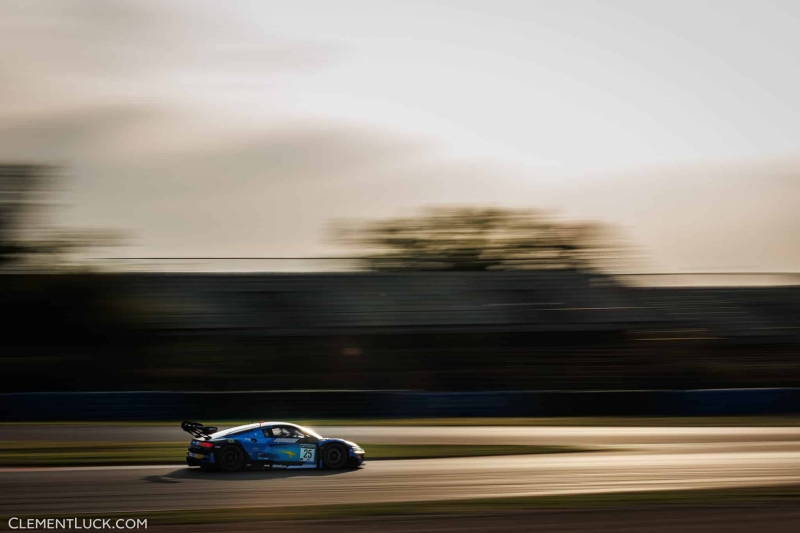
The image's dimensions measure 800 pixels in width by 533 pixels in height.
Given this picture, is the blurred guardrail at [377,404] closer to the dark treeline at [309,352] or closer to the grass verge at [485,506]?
the dark treeline at [309,352]

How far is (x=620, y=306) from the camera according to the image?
33.3 metres

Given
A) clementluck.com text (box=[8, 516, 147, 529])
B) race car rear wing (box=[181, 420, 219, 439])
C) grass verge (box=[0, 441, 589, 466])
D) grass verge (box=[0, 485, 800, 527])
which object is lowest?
grass verge (box=[0, 441, 589, 466])

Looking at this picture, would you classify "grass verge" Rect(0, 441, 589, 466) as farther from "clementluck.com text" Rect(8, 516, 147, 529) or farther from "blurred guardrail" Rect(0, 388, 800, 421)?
"blurred guardrail" Rect(0, 388, 800, 421)

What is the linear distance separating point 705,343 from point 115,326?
21.7 metres

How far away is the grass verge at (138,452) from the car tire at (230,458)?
1.56 metres

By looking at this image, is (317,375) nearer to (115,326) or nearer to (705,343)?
(115,326)

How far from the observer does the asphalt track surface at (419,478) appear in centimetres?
973

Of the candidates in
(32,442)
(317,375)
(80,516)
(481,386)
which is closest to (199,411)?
(32,442)

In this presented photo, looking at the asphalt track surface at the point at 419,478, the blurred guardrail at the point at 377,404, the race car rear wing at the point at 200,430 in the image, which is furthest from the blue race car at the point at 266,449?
the blurred guardrail at the point at 377,404

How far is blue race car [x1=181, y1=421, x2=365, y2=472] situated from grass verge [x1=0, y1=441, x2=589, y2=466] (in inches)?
59.9

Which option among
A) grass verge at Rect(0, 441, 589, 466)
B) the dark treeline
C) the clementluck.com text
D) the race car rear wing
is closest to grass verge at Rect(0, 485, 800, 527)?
the clementluck.com text

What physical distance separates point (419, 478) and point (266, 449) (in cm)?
219

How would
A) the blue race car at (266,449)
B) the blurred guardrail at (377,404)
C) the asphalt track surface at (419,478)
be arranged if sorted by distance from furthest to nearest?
1. the blurred guardrail at (377,404)
2. the blue race car at (266,449)
3. the asphalt track surface at (419,478)

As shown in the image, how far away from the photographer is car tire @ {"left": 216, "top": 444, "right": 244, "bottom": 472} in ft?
38.9
